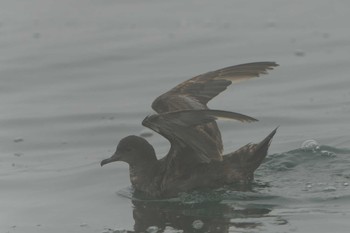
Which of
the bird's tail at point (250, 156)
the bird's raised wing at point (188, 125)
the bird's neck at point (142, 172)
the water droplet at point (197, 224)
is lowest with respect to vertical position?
the water droplet at point (197, 224)

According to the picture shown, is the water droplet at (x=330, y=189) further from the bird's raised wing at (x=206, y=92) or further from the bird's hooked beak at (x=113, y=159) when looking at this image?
the bird's hooked beak at (x=113, y=159)

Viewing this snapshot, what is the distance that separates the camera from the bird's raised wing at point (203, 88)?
1048cm

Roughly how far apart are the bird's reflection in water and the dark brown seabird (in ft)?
0.88

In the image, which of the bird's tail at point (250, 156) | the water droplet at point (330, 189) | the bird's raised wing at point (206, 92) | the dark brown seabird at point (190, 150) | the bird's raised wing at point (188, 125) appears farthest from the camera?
the bird's raised wing at point (206, 92)

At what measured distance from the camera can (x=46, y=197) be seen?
10336 millimetres

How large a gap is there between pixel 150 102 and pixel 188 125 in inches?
160

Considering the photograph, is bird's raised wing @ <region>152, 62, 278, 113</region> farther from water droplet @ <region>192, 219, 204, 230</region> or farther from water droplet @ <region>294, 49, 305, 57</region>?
water droplet @ <region>294, 49, 305, 57</region>

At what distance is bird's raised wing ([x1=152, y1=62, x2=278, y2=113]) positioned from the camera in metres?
10.5

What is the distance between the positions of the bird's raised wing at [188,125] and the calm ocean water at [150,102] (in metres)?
0.49

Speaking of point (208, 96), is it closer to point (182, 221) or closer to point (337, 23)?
point (182, 221)

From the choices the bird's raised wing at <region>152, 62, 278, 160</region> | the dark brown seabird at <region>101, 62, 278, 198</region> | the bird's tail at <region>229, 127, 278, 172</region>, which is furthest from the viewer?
the bird's raised wing at <region>152, 62, 278, 160</region>

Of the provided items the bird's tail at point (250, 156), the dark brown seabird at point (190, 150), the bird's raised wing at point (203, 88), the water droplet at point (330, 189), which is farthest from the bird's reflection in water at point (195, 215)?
the bird's raised wing at point (203, 88)

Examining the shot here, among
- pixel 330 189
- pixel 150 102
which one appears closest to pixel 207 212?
pixel 330 189

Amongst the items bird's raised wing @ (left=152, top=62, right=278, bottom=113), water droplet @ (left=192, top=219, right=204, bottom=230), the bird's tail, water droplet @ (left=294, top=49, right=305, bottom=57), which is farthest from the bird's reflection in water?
water droplet @ (left=294, top=49, right=305, bottom=57)
